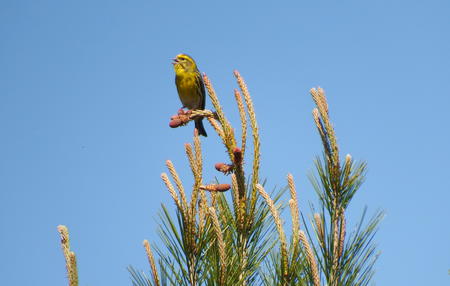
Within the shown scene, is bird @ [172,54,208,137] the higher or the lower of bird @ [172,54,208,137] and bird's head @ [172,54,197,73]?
the lower

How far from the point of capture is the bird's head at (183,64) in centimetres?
934

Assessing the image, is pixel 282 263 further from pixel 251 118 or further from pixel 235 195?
pixel 251 118

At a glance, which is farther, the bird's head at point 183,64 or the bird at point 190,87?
the bird's head at point 183,64

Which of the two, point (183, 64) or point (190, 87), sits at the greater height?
point (183, 64)

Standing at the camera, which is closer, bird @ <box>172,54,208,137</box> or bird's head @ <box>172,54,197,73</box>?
bird @ <box>172,54,208,137</box>

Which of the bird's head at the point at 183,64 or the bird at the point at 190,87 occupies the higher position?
the bird's head at the point at 183,64

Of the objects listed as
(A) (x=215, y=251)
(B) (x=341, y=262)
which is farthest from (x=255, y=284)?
(B) (x=341, y=262)

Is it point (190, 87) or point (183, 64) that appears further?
point (183, 64)

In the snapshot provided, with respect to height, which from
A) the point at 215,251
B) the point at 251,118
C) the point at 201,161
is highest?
the point at 251,118

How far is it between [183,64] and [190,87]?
0.60 m

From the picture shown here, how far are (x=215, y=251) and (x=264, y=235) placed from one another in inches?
11.4

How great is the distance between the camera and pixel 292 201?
2.12 meters

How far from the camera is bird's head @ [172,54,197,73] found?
934 cm

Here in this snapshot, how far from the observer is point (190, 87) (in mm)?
9078
